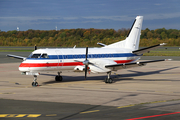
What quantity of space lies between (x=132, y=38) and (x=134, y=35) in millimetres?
514

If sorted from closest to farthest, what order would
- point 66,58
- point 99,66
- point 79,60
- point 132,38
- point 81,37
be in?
point 66,58 → point 99,66 → point 79,60 → point 132,38 → point 81,37

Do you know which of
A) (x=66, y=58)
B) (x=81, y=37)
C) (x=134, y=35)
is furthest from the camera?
(x=81, y=37)

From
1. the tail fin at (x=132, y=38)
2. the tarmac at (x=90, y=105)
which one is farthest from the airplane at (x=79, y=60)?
the tarmac at (x=90, y=105)

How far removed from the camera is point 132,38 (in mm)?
29734

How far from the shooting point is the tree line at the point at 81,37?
392ft

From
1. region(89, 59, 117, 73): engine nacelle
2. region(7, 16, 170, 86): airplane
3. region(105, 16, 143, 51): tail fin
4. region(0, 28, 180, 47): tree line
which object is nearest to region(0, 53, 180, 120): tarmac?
region(7, 16, 170, 86): airplane

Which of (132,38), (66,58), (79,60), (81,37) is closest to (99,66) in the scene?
(79,60)

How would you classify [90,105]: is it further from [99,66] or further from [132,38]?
[132,38]

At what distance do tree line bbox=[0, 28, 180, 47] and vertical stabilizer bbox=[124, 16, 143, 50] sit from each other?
262 ft

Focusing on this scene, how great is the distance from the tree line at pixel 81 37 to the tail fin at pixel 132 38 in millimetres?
79913

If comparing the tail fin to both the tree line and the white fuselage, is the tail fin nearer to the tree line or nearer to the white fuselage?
the white fuselage

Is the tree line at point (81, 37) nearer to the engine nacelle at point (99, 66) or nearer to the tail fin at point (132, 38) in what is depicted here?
the tail fin at point (132, 38)

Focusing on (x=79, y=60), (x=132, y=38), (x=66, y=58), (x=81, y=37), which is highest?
(x=81, y=37)

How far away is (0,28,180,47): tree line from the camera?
11943 centimetres
